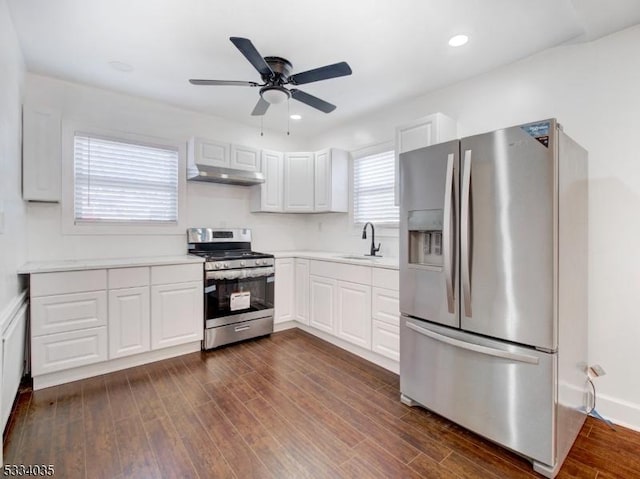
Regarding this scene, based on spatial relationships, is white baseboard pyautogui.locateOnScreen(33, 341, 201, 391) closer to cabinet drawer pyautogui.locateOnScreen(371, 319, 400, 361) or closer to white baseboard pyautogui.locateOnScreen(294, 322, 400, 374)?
white baseboard pyautogui.locateOnScreen(294, 322, 400, 374)

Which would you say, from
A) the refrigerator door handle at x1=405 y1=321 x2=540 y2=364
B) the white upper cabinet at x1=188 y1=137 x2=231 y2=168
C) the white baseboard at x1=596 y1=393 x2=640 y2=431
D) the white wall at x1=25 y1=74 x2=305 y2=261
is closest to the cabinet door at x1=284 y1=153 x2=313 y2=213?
the white wall at x1=25 y1=74 x2=305 y2=261

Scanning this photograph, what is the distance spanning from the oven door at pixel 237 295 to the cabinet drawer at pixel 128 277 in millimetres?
571

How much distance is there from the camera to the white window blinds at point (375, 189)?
3.63 metres

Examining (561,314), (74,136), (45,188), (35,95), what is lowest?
(561,314)

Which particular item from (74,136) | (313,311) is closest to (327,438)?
(313,311)

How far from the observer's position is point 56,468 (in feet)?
5.37

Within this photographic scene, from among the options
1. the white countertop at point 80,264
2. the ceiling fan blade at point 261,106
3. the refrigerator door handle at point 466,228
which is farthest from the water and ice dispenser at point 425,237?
the white countertop at point 80,264

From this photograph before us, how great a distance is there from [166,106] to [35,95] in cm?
114

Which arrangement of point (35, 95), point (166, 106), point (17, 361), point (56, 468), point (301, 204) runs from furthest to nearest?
point (301, 204), point (166, 106), point (35, 95), point (17, 361), point (56, 468)

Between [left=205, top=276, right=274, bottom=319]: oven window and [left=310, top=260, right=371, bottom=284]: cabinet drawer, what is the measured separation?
58 centimetres

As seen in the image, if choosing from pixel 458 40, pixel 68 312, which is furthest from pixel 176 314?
pixel 458 40

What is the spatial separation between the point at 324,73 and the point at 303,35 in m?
0.39

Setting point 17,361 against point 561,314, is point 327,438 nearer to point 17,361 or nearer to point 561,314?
point 561,314

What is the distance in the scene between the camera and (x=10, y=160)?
2.19 meters
